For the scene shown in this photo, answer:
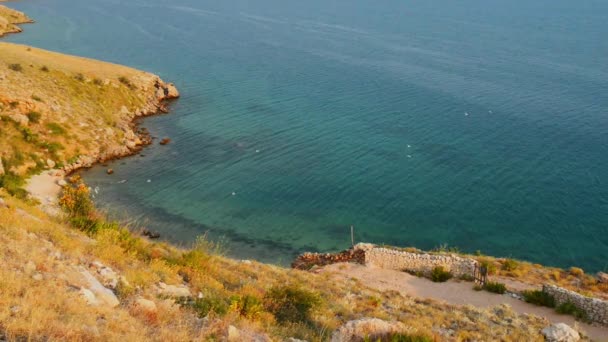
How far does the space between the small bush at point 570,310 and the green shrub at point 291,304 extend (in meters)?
15.7

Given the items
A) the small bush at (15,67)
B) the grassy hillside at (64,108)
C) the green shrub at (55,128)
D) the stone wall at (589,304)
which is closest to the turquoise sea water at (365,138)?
the grassy hillside at (64,108)

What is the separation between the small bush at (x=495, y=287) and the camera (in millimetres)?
29078

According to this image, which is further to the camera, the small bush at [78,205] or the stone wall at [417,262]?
the stone wall at [417,262]

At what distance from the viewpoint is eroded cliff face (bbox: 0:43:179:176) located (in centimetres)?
5031

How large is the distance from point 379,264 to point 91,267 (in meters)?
23.8

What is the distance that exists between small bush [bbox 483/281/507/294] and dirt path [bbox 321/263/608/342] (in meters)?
0.32

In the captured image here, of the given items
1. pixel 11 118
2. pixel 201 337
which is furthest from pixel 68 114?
pixel 201 337

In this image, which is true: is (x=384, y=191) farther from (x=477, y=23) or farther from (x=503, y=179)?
(x=477, y=23)

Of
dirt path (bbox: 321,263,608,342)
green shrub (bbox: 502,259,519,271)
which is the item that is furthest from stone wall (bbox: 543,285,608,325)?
Answer: green shrub (bbox: 502,259,519,271)

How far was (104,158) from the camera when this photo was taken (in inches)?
2162

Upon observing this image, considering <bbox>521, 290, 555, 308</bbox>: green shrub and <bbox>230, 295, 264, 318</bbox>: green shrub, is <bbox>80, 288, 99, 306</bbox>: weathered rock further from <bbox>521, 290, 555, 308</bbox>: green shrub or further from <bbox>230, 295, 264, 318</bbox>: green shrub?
<bbox>521, 290, 555, 308</bbox>: green shrub

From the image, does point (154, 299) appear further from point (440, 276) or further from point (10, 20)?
point (10, 20)

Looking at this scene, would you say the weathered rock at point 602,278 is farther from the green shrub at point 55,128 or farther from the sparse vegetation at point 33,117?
the sparse vegetation at point 33,117

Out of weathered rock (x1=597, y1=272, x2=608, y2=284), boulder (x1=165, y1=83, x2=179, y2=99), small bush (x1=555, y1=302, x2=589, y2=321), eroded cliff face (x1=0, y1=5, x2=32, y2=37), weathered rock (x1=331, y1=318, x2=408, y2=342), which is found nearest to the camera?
weathered rock (x1=331, y1=318, x2=408, y2=342)
